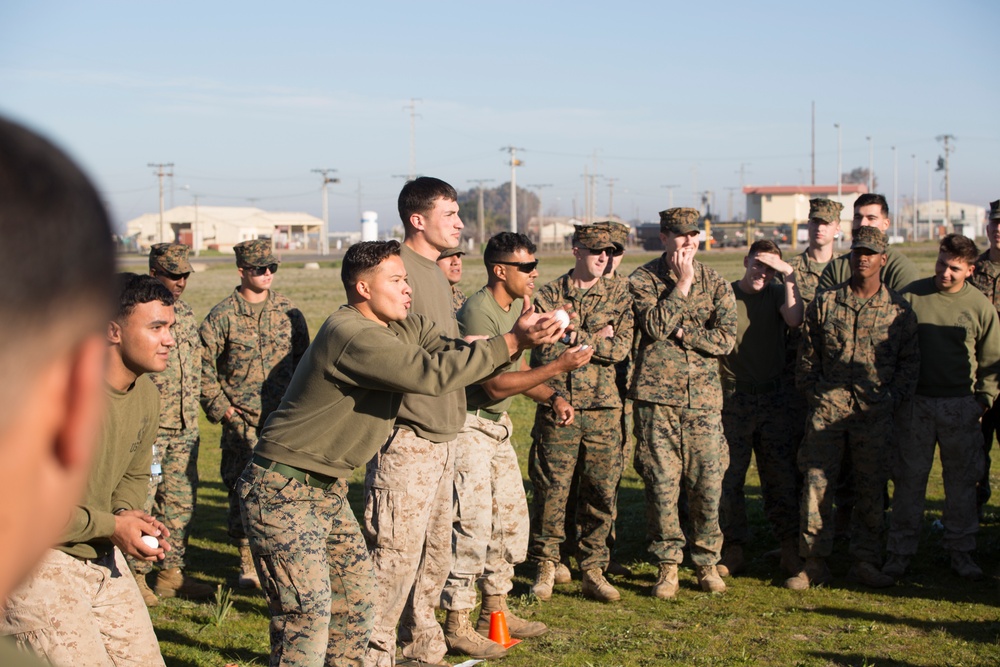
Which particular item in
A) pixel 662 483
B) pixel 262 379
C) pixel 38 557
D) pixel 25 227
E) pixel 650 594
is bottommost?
pixel 650 594

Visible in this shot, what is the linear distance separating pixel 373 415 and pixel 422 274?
143 cm

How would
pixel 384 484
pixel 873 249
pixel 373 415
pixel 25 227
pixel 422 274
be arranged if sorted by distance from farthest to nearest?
1. pixel 873 249
2. pixel 422 274
3. pixel 384 484
4. pixel 373 415
5. pixel 25 227

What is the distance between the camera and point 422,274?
20.0 feet

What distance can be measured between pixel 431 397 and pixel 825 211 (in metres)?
4.39

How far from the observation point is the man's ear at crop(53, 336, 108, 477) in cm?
84

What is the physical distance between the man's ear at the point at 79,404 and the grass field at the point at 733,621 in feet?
18.4

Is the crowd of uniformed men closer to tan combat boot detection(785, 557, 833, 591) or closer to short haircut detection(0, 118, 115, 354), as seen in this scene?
tan combat boot detection(785, 557, 833, 591)

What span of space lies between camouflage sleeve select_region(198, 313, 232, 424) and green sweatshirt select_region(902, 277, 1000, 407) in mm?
5284

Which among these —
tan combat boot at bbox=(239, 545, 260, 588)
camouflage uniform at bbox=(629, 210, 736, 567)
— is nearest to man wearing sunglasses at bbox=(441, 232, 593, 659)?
camouflage uniform at bbox=(629, 210, 736, 567)

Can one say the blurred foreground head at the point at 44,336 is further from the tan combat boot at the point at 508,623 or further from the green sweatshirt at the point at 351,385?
the tan combat boot at the point at 508,623

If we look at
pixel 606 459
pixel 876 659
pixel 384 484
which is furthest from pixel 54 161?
pixel 606 459

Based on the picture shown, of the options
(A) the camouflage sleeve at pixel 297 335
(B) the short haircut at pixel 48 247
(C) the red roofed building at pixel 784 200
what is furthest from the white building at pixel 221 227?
(B) the short haircut at pixel 48 247

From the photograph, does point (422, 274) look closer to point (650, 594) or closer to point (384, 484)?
point (384, 484)

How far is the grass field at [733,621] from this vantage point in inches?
247
